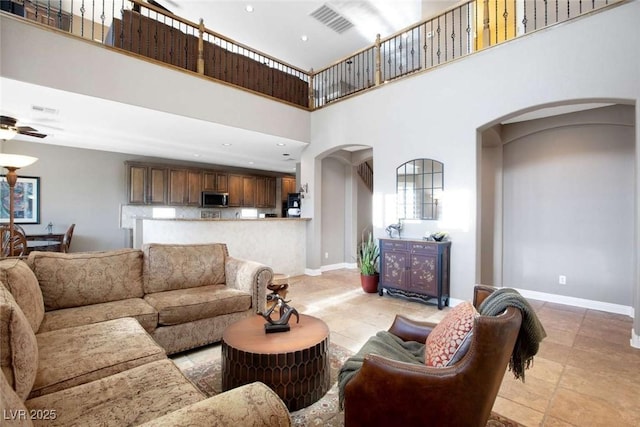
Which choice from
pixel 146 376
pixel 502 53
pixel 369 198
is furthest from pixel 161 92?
pixel 369 198

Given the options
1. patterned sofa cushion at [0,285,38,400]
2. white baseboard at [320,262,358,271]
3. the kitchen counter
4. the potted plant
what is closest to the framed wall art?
the kitchen counter

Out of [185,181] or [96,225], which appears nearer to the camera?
[96,225]

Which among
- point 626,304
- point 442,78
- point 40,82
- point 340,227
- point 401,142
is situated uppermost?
point 442,78

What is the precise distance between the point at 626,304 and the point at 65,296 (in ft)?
20.5

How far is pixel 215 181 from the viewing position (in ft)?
27.7

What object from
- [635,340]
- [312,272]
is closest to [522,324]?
[635,340]

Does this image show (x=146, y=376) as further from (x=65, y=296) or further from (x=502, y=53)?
(x=502, y=53)

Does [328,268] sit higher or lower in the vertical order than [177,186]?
lower

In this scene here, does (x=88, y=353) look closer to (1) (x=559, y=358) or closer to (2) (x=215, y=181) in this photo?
(1) (x=559, y=358)

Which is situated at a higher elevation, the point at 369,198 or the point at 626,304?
the point at 369,198

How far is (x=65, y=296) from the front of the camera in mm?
2541

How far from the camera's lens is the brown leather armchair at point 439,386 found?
3.92 feet

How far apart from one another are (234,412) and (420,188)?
166 inches

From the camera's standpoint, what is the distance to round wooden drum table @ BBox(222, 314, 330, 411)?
1.77 metres
